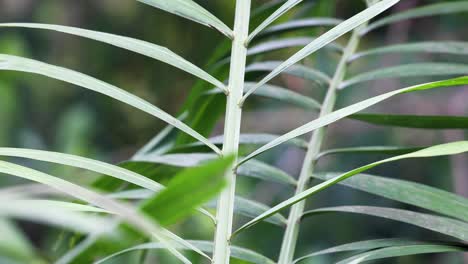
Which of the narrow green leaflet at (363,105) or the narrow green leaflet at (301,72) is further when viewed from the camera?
the narrow green leaflet at (301,72)

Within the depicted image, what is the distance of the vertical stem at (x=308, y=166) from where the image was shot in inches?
23.4

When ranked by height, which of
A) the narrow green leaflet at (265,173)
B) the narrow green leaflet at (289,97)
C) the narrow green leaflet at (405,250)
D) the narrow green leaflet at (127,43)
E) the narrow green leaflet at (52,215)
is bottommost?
the narrow green leaflet at (52,215)

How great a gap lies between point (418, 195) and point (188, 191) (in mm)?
304

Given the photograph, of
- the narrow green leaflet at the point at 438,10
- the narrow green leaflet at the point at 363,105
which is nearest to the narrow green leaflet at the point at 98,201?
the narrow green leaflet at the point at 363,105

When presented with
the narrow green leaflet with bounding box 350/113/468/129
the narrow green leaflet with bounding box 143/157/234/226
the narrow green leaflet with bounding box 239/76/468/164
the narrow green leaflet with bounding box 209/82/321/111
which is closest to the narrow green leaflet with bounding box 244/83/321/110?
the narrow green leaflet with bounding box 209/82/321/111

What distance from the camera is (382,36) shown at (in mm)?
2059

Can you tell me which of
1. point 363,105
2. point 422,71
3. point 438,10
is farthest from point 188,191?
point 438,10

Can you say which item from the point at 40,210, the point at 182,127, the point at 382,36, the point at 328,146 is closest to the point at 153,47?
the point at 182,127

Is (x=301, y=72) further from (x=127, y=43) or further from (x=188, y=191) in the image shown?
(x=188, y=191)

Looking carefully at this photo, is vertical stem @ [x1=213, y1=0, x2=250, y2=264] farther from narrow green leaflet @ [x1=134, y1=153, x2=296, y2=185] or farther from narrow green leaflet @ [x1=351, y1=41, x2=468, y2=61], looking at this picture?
narrow green leaflet @ [x1=351, y1=41, x2=468, y2=61]

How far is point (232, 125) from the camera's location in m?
0.54

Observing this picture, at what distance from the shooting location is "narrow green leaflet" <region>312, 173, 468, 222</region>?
519 millimetres

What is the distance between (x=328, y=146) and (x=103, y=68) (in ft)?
2.82

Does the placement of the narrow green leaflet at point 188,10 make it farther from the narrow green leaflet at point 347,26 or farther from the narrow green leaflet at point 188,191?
the narrow green leaflet at point 188,191
